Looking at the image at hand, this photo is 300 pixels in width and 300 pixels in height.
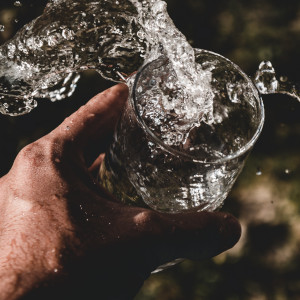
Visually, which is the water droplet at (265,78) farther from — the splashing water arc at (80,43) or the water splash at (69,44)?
the water splash at (69,44)

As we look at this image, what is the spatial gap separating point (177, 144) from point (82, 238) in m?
0.33

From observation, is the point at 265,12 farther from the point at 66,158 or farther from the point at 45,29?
the point at 66,158

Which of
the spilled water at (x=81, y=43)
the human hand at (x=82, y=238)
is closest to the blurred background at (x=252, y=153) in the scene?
the spilled water at (x=81, y=43)

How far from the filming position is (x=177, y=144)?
106cm

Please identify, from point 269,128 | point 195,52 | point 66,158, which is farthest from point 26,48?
point 269,128

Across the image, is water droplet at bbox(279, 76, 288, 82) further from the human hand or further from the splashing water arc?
the human hand

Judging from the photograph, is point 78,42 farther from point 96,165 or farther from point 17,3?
point 17,3

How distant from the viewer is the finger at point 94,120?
124cm

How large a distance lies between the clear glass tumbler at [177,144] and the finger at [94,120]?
0.50ft

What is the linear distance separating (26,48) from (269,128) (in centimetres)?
122

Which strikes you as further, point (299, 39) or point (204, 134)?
point (299, 39)

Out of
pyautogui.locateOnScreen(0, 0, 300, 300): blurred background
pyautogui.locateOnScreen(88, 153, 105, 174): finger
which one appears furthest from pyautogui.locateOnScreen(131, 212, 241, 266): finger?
pyautogui.locateOnScreen(0, 0, 300, 300): blurred background

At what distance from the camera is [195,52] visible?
1135mm

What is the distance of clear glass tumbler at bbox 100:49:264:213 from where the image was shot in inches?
36.9
